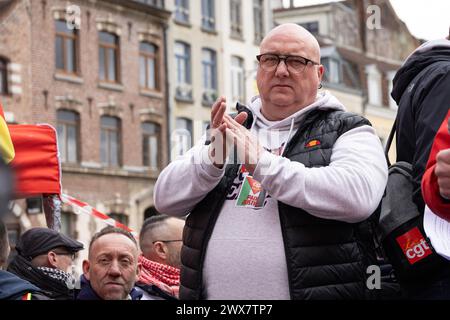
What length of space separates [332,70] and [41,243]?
124 ft

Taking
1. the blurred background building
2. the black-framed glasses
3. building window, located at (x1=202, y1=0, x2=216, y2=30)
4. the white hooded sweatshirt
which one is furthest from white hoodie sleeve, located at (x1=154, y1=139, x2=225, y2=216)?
building window, located at (x1=202, y1=0, x2=216, y2=30)

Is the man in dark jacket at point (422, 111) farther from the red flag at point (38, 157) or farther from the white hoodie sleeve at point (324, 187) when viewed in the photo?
the red flag at point (38, 157)

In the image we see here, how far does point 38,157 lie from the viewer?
7637mm

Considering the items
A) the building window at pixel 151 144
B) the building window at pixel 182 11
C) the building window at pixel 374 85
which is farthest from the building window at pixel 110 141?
the building window at pixel 374 85

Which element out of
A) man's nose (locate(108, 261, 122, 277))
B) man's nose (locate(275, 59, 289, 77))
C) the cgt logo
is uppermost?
man's nose (locate(275, 59, 289, 77))

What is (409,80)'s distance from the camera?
4.06m

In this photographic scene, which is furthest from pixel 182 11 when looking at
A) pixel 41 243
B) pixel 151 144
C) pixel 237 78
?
pixel 41 243

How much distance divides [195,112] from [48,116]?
6753mm

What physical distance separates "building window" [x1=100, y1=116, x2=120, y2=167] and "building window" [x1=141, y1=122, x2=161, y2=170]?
1.17m

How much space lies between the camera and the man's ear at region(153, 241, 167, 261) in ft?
22.0

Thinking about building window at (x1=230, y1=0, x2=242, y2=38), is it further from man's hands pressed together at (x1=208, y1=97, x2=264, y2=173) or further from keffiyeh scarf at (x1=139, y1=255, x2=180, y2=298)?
man's hands pressed together at (x1=208, y1=97, x2=264, y2=173)

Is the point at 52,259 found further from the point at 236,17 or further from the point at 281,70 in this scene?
the point at 236,17

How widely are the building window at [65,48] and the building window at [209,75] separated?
244 inches

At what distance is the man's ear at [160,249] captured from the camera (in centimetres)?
670
